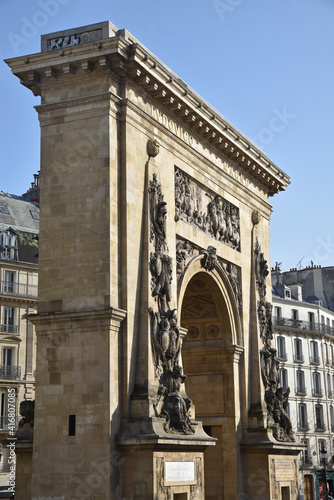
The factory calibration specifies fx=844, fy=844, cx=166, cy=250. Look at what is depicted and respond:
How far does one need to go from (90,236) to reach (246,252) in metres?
10.2

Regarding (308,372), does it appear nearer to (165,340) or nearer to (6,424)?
(6,424)

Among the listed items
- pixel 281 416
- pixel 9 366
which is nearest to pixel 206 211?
pixel 281 416

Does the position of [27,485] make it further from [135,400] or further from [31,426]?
[135,400]

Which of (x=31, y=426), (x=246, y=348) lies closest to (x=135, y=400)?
(x=31, y=426)

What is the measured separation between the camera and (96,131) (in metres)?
21.8

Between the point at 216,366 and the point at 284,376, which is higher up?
the point at 284,376

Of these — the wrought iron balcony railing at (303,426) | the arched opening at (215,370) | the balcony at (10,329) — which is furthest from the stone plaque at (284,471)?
the wrought iron balcony railing at (303,426)

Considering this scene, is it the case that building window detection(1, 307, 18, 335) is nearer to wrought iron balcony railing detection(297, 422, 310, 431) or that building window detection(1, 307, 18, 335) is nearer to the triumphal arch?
the triumphal arch

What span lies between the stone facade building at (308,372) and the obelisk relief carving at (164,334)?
3171 cm

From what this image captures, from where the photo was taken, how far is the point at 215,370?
92.3 feet

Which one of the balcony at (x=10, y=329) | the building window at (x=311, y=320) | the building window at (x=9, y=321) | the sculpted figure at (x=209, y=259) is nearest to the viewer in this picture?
the sculpted figure at (x=209, y=259)

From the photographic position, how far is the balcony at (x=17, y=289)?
40.6 metres

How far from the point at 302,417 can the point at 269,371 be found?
26.8 meters

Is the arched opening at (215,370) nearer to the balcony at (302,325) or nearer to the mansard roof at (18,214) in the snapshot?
the mansard roof at (18,214)
